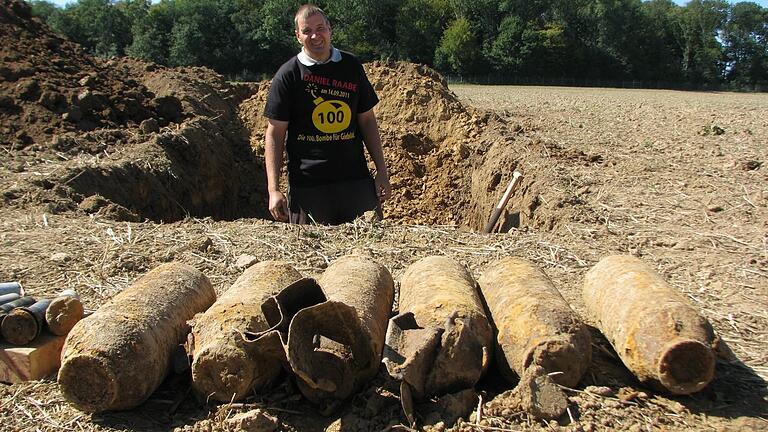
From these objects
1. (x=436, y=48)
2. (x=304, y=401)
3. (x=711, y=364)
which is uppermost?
(x=436, y=48)

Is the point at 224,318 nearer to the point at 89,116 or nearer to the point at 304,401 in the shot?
the point at 304,401

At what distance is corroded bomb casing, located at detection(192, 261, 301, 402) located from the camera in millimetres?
2834

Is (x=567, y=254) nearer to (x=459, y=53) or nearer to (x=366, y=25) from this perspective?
(x=459, y=53)

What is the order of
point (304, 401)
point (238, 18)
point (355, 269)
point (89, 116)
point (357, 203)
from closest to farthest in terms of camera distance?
point (304, 401), point (355, 269), point (357, 203), point (89, 116), point (238, 18)

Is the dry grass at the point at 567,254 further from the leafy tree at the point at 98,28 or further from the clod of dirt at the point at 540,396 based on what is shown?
the leafy tree at the point at 98,28

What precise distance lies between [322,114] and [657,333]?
348 cm

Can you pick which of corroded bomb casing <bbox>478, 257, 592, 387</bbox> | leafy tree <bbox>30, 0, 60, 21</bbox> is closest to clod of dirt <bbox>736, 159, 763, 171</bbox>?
corroded bomb casing <bbox>478, 257, 592, 387</bbox>

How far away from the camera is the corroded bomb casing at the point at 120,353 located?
2.80 metres

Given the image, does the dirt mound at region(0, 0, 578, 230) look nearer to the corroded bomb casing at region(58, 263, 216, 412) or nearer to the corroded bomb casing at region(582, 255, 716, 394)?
the corroded bomb casing at region(582, 255, 716, 394)

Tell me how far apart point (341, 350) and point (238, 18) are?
63.1 metres

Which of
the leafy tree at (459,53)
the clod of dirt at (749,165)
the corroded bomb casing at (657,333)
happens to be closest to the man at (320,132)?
the corroded bomb casing at (657,333)

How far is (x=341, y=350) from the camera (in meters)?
2.83

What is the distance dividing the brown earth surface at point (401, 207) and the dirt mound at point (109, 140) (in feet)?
0.13

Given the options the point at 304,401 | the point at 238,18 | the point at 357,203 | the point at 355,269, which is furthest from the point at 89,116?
the point at 238,18
